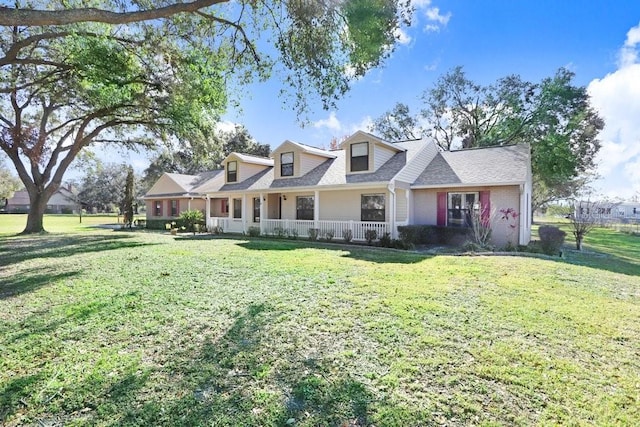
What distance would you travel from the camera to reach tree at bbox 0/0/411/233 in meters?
6.67

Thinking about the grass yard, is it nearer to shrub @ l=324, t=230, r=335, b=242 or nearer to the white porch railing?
the white porch railing

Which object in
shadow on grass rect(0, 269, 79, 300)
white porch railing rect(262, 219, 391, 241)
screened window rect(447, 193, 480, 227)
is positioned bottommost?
shadow on grass rect(0, 269, 79, 300)

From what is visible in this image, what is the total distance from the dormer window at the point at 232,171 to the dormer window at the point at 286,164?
13.3 ft

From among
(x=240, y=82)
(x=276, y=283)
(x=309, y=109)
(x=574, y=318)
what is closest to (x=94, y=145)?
(x=240, y=82)

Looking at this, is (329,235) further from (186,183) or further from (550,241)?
(186,183)

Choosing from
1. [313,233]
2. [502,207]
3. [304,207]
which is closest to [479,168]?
[502,207]

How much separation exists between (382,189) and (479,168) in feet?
15.2

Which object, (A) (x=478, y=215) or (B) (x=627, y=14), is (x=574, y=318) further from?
(B) (x=627, y=14)

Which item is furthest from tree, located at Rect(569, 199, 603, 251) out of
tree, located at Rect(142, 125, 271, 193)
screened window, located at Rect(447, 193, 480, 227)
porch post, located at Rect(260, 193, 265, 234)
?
tree, located at Rect(142, 125, 271, 193)

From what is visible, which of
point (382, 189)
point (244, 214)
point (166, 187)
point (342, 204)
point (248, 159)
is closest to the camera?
point (382, 189)

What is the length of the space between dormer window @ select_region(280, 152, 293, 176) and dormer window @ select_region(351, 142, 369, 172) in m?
4.46

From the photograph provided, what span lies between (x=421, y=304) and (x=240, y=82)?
8618mm

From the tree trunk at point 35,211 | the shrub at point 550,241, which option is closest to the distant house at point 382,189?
the shrub at point 550,241

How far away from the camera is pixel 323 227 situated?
16859mm
